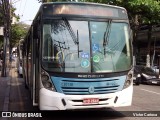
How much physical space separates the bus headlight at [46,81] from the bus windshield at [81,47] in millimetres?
174

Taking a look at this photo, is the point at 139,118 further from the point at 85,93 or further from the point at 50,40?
the point at 50,40

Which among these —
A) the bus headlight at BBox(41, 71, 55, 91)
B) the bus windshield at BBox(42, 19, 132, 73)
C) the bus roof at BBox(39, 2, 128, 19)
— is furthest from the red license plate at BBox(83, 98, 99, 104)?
the bus roof at BBox(39, 2, 128, 19)

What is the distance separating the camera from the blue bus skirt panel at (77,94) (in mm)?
8789

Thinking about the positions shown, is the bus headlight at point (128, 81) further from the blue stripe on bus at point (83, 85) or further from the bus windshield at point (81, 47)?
the blue stripe on bus at point (83, 85)

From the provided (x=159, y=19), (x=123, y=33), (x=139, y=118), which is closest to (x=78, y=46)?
(x=123, y=33)

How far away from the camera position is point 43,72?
893cm

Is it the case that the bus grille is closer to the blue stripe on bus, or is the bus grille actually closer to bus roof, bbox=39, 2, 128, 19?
the blue stripe on bus

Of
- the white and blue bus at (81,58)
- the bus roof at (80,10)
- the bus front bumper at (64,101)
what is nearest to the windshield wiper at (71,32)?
the white and blue bus at (81,58)

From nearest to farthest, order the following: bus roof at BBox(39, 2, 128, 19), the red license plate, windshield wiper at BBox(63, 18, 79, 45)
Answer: the red license plate → windshield wiper at BBox(63, 18, 79, 45) → bus roof at BBox(39, 2, 128, 19)

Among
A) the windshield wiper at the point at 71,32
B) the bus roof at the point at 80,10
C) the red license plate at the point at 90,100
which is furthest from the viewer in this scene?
the bus roof at the point at 80,10

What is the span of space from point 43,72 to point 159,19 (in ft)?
62.8

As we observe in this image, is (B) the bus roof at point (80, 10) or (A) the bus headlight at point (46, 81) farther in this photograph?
(B) the bus roof at point (80, 10)

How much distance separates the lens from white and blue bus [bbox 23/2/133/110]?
8.85 meters

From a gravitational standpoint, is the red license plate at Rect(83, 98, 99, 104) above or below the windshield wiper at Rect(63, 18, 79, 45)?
below
